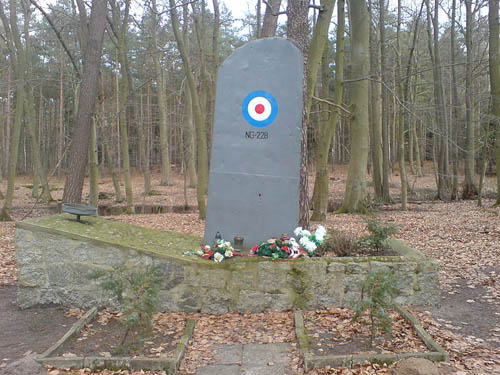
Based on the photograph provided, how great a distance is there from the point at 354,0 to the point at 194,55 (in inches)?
263

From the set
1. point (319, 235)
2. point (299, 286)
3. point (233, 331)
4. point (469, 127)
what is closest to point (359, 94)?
point (469, 127)

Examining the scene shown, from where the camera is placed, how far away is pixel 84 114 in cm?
890

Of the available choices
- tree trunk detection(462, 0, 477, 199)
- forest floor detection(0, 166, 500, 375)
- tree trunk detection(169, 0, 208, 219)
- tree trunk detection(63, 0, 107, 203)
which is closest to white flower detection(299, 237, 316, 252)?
forest floor detection(0, 166, 500, 375)

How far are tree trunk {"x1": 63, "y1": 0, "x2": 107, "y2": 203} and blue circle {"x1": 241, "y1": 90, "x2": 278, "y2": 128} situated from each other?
4.64 metres

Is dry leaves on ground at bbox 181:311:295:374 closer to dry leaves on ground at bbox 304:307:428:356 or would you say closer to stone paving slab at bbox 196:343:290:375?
stone paving slab at bbox 196:343:290:375

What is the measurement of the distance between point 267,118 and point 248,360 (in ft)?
9.93

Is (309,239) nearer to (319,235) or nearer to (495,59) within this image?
(319,235)

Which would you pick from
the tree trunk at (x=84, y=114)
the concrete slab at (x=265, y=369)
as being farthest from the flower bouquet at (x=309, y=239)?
the tree trunk at (x=84, y=114)

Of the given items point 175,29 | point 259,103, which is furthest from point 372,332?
point 175,29

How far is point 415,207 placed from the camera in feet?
50.2

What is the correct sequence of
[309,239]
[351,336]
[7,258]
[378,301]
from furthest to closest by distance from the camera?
1. [7,258]
2. [309,239]
3. [351,336]
4. [378,301]

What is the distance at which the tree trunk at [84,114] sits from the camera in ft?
28.9

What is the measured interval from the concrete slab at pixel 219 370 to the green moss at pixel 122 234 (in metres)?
1.70

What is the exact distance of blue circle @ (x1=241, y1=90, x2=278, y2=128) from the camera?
18.4 feet
